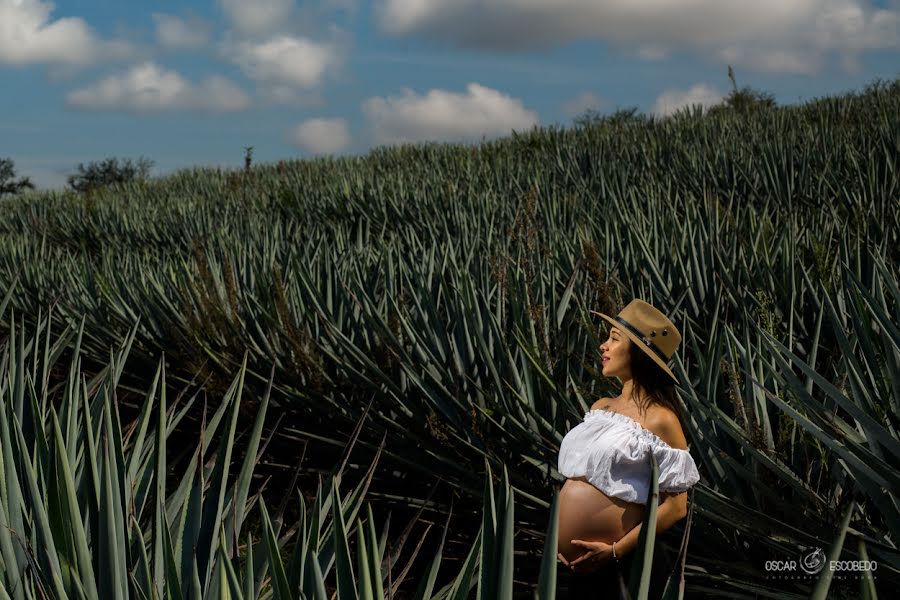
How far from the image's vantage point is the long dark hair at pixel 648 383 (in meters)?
1.56

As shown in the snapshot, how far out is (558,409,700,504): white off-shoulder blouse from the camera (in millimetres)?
1490

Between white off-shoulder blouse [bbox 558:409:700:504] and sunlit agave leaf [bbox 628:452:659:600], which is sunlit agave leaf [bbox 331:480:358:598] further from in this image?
white off-shoulder blouse [bbox 558:409:700:504]

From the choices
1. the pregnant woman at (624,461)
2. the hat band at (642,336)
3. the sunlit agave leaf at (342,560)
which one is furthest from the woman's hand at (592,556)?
the sunlit agave leaf at (342,560)

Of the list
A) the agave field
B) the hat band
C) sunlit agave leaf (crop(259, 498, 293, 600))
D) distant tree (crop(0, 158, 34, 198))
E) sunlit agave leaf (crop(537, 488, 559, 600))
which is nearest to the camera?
sunlit agave leaf (crop(537, 488, 559, 600))

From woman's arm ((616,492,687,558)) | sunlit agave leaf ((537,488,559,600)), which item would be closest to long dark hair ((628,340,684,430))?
woman's arm ((616,492,687,558))

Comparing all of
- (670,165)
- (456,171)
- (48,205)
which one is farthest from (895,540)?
(48,205)

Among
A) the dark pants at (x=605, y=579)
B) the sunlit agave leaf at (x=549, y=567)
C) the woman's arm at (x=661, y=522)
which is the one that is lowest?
the dark pants at (x=605, y=579)

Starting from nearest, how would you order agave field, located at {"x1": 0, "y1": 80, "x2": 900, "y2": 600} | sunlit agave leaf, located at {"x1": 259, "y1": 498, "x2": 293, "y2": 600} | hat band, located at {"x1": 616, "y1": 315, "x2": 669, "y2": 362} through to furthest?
1. sunlit agave leaf, located at {"x1": 259, "y1": 498, "x2": 293, "y2": 600}
2. agave field, located at {"x1": 0, "y1": 80, "x2": 900, "y2": 600}
3. hat band, located at {"x1": 616, "y1": 315, "x2": 669, "y2": 362}

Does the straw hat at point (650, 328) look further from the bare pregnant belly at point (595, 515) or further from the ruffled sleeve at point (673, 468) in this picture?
the bare pregnant belly at point (595, 515)

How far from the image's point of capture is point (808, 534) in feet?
6.23

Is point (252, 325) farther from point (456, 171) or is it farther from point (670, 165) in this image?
point (456, 171)

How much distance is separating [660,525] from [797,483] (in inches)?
20.9

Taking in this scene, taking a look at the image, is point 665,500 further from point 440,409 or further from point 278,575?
point 440,409

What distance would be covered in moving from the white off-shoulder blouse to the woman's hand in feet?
0.32
